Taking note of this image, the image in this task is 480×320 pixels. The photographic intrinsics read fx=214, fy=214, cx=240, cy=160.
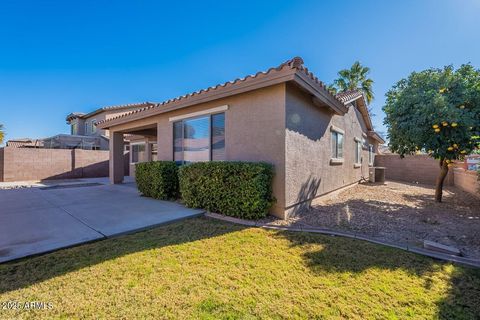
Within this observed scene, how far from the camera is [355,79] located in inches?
976

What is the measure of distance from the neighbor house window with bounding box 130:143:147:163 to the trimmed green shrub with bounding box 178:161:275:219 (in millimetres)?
11324

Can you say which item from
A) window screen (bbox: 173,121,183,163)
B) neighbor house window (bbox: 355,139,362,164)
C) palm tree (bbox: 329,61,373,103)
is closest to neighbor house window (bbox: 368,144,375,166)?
neighbor house window (bbox: 355,139,362,164)

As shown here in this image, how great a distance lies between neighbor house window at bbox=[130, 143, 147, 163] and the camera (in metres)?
16.7

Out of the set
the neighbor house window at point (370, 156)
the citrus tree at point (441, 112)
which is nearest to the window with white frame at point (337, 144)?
the citrus tree at point (441, 112)

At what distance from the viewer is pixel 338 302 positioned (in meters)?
2.55

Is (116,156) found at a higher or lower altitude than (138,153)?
lower

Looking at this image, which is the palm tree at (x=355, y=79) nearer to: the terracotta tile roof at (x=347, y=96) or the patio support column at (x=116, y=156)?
the terracotta tile roof at (x=347, y=96)

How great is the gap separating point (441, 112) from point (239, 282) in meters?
8.22

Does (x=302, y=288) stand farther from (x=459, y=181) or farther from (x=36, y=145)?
(x=36, y=145)

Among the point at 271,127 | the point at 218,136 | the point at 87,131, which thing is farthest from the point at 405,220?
the point at 87,131

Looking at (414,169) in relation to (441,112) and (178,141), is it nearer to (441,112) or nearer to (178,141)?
(441,112)

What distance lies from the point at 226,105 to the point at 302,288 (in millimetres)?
5418

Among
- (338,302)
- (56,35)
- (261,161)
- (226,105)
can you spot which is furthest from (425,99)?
(56,35)

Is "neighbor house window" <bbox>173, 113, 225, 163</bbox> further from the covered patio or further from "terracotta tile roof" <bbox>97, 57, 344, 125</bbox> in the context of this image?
the covered patio
